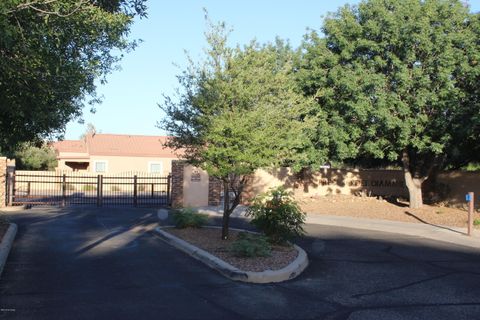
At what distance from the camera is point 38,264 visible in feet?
33.1

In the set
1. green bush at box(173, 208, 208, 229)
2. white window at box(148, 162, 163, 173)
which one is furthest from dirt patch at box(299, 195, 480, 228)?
white window at box(148, 162, 163, 173)

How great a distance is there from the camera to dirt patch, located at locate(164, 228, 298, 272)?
9895mm

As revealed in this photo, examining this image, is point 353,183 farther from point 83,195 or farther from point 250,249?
point 250,249

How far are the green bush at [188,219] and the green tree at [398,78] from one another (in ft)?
27.8

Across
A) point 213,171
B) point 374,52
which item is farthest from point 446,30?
point 213,171

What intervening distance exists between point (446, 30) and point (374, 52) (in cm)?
290

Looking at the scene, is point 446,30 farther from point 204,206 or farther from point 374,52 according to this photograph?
point 204,206

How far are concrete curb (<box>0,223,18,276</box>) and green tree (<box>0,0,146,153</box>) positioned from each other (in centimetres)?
266

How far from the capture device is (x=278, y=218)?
477 inches

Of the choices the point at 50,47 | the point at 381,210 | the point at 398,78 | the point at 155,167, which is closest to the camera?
the point at 50,47

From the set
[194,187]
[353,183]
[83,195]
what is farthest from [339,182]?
[83,195]

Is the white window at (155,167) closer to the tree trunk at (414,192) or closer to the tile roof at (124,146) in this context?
the tile roof at (124,146)

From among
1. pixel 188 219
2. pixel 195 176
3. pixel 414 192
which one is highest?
pixel 195 176

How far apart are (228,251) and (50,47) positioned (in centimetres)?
537
